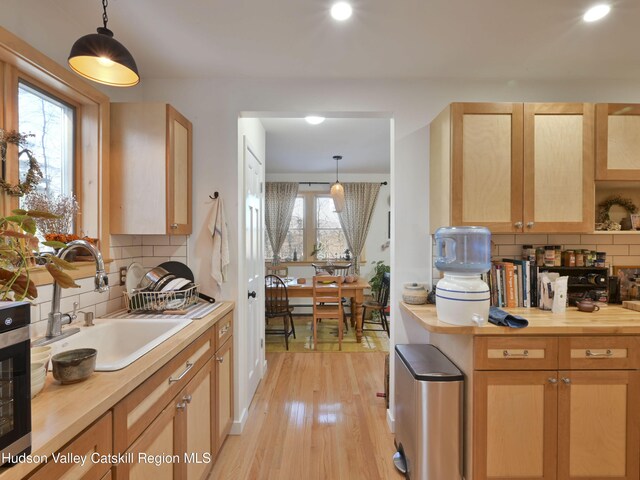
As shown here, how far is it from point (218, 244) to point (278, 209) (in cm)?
348

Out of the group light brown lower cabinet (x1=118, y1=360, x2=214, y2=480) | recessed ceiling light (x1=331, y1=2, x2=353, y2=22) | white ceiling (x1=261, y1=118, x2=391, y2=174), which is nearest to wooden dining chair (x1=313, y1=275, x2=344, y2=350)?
white ceiling (x1=261, y1=118, x2=391, y2=174)

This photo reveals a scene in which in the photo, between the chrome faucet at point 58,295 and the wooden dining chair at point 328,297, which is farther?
the wooden dining chair at point 328,297

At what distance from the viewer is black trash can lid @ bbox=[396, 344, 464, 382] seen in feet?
5.42

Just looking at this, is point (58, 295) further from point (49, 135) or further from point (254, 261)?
point (254, 261)

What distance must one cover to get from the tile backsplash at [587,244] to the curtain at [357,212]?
11.2 ft

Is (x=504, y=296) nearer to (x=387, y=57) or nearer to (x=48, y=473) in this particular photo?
(x=387, y=57)

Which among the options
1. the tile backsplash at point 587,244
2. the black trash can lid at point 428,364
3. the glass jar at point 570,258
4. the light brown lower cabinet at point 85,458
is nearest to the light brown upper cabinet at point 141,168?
the light brown lower cabinet at point 85,458

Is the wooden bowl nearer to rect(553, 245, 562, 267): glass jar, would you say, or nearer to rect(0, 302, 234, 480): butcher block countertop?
rect(0, 302, 234, 480): butcher block countertop

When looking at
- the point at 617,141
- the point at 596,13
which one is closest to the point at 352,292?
the point at 617,141

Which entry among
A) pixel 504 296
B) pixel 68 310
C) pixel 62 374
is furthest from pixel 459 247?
pixel 68 310

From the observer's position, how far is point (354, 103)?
2.23 metres

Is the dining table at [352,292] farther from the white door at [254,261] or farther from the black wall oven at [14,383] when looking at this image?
the black wall oven at [14,383]

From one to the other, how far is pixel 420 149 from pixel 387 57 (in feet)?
2.08

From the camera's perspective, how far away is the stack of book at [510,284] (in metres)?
2.02
